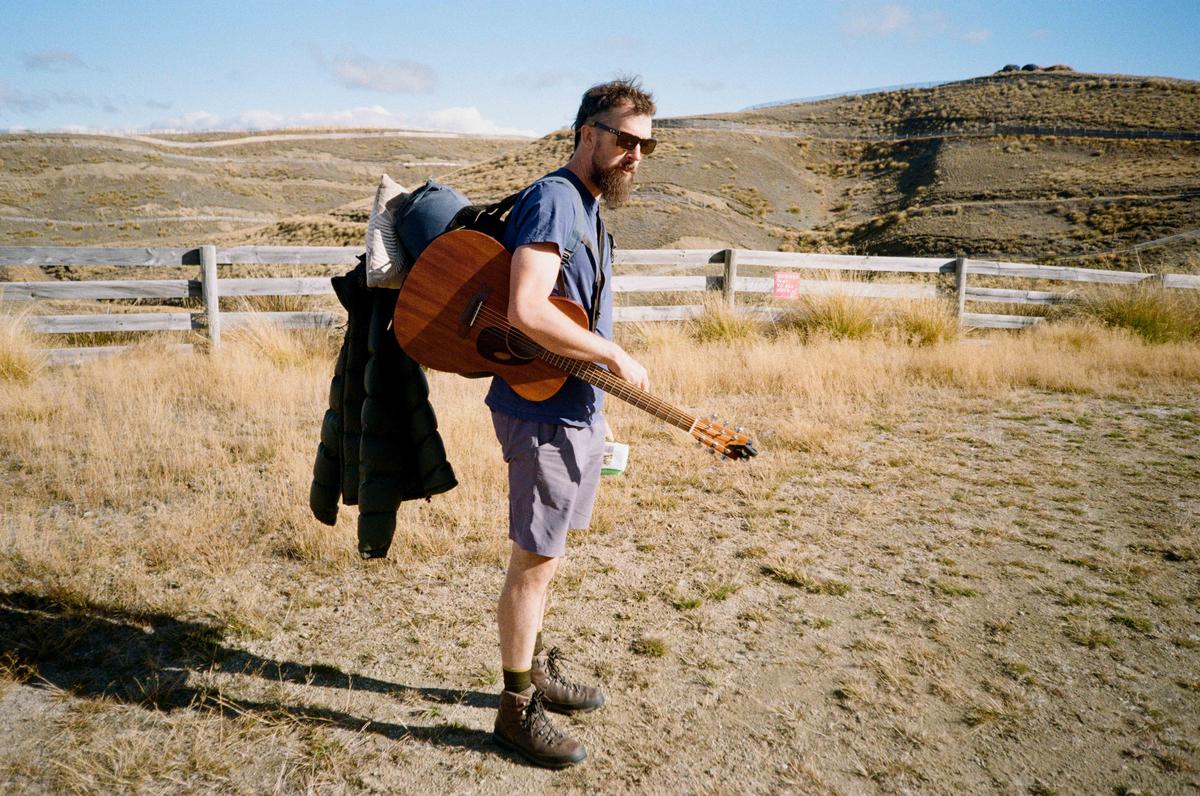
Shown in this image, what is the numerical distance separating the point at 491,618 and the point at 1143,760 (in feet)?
8.34

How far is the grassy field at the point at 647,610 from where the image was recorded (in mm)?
2449

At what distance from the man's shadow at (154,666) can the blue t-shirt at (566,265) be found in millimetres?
1224

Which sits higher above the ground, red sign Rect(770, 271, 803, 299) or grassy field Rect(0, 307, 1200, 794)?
red sign Rect(770, 271, 803, 299)

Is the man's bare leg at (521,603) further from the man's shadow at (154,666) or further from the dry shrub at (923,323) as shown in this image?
the dry shrub at (923,323)

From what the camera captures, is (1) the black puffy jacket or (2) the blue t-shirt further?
(1) the black puffy jacket

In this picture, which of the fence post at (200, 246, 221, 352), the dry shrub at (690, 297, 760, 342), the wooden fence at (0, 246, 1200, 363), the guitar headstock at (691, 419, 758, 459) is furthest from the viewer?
the dry shrub at (690, 297, 760, 342)

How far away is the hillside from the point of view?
35.8m

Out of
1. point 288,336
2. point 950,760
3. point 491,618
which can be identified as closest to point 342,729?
→ point 491,618

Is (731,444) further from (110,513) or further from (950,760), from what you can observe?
(110,513)

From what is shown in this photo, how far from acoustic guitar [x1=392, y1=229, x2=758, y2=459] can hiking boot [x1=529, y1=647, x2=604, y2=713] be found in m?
1.11

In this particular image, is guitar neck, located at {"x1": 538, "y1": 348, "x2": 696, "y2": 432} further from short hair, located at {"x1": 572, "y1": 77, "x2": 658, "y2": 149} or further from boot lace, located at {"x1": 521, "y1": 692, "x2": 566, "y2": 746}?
boot lace, located at {"x1": 521, "y1": 692, "x2": 566, "y2": 746}

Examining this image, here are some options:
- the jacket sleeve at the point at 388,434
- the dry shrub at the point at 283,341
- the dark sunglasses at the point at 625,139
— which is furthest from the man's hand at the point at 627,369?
the dry shrub at the point at 283,341

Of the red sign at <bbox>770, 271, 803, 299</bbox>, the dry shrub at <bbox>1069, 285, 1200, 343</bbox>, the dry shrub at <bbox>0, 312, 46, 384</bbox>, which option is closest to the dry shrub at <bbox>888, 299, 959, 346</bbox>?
the red sign at <bbox>770, 271, 803, 299</bbox>

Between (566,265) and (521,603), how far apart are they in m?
1.09
